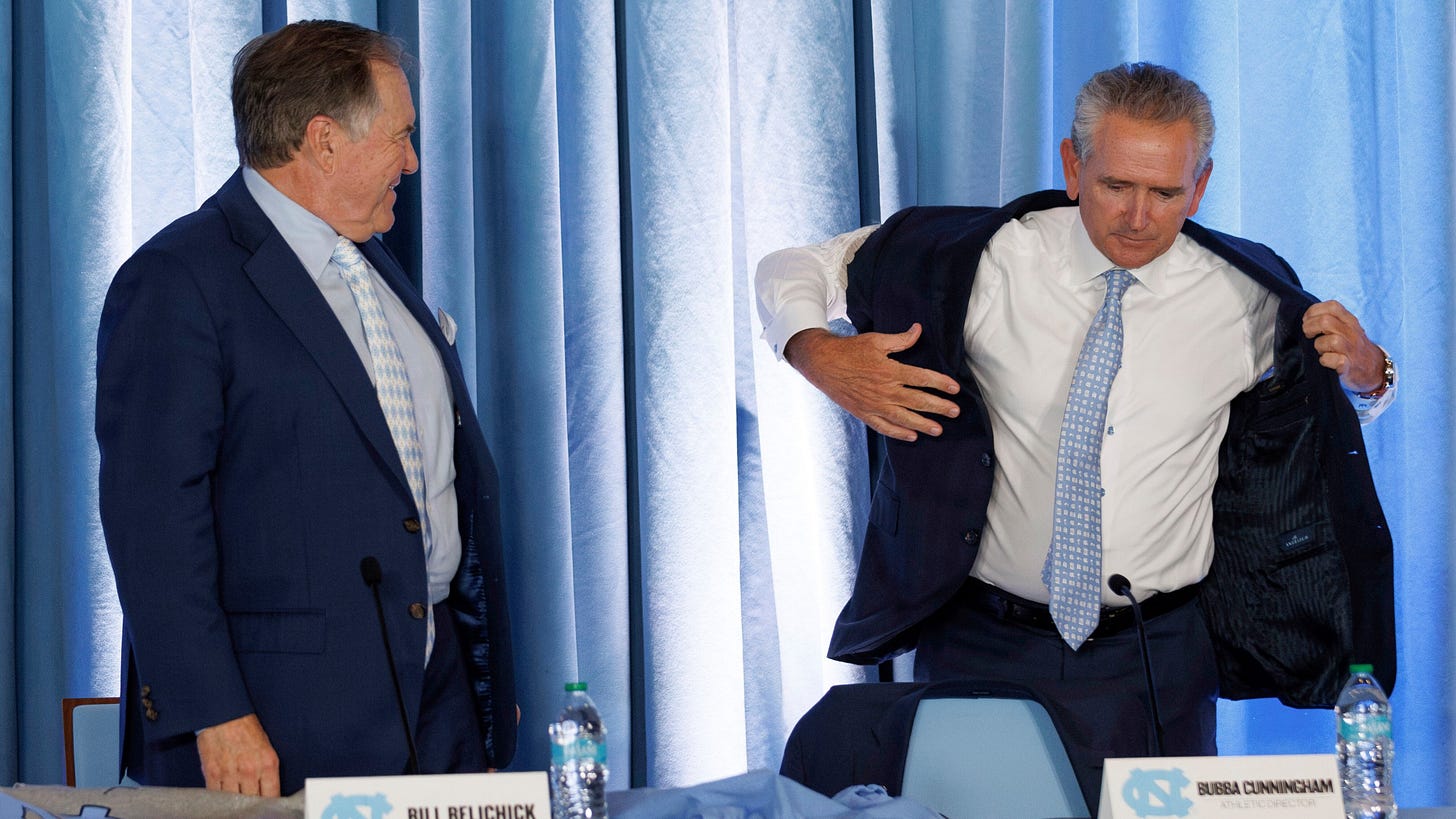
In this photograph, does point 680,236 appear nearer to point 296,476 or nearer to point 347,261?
point 347,261

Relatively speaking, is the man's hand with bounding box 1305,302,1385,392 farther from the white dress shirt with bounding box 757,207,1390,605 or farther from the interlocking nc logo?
the interlocking nc logo

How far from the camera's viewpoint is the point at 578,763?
1.46m

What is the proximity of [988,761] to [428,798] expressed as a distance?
0.81 metres

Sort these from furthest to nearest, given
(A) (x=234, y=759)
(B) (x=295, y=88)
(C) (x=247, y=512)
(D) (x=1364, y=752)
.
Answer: (B) (x=295, y=88)
(C) (x=247, y=512)
(A) (x=234, y=759)
(D) (x=1364, y=752)

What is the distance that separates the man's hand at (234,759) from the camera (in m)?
1.69

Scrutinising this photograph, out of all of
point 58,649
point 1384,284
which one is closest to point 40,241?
point 58,649

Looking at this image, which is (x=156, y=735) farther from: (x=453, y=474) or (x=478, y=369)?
(x=478, y=369)

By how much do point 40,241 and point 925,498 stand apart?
1640 mm

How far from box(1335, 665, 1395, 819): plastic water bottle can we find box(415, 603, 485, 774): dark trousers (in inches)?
45.1

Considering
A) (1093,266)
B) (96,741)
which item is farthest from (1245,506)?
(96,741)

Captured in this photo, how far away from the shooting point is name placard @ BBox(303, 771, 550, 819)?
1.27 metres

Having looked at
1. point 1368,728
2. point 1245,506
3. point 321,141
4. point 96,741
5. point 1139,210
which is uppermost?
point 321,141

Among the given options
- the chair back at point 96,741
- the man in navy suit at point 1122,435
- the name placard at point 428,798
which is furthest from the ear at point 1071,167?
the chair back at point 96,741

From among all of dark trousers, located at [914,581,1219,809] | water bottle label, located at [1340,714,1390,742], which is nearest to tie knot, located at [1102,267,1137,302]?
dark trousers, located at [914,581,1219,809]
